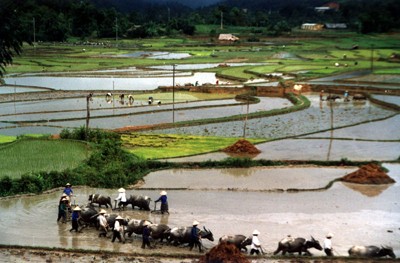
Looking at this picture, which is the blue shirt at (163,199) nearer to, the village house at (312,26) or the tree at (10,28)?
the tree at (10,28)

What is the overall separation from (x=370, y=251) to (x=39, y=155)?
11721mm

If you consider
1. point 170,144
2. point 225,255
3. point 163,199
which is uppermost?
point 225,255

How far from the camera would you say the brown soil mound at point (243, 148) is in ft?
71.7

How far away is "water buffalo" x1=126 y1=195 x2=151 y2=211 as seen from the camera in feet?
50.5

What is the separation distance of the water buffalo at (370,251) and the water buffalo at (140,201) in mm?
5257

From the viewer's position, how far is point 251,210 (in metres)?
15.5

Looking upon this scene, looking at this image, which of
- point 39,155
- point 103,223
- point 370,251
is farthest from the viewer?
point 39,155

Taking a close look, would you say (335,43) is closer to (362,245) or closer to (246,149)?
(246,149)

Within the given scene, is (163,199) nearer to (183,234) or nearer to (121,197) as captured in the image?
(121,197)

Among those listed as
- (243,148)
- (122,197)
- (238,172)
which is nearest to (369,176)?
(238,172)

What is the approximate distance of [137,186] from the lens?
58.9ft

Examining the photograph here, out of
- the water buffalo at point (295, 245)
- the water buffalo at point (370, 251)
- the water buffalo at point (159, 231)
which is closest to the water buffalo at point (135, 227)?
the water buffalo at point (159, 231)

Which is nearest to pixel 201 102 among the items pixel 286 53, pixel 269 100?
pixel 269 100

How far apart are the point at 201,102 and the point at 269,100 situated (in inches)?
171
